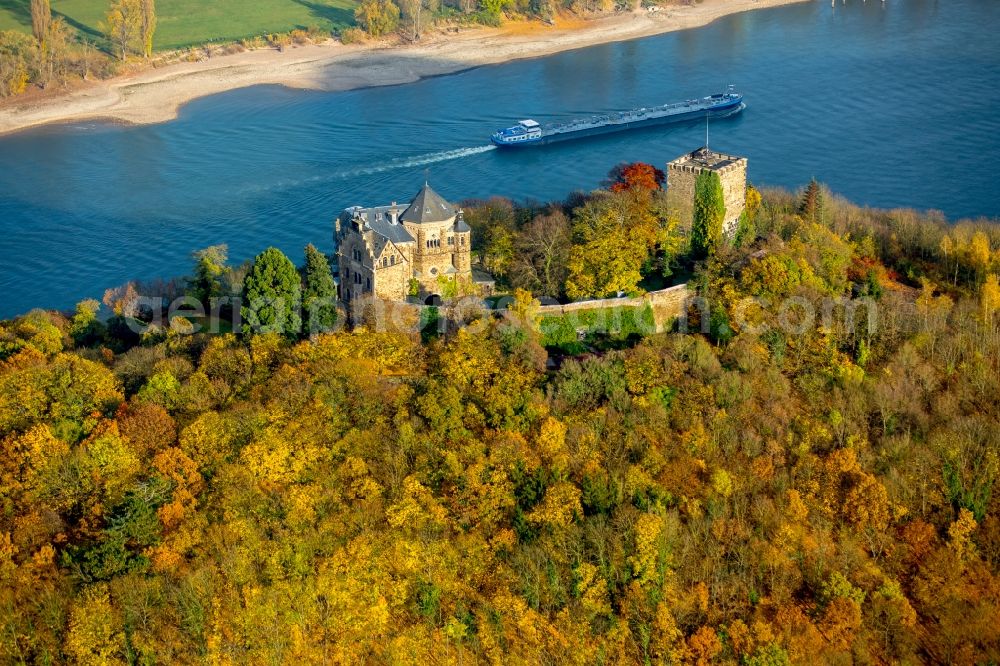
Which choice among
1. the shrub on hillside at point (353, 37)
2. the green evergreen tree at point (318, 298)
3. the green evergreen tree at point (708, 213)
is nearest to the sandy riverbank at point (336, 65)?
the shrub on hillside at point (353, 37)

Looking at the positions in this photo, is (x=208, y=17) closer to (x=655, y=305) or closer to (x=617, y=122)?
(x=617, y=122)

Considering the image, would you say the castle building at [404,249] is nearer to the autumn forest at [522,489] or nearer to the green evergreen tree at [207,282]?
the autumn forest at [522,489]

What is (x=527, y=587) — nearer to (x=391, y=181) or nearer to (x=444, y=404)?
(x=444, y=404)

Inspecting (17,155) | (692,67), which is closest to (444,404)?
(17,155)

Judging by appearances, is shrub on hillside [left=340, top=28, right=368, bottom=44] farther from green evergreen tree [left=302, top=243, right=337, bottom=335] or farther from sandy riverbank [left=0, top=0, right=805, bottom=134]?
Answer: green evergreen tree [left=302, top=243, right=337, bottom=335]

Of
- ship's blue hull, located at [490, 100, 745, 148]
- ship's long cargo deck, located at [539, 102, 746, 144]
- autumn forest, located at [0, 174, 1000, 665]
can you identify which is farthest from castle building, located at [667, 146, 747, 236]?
ship's long cargo deck, located at [539, 102, 746, 144]
